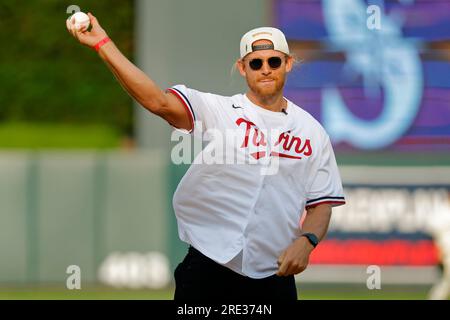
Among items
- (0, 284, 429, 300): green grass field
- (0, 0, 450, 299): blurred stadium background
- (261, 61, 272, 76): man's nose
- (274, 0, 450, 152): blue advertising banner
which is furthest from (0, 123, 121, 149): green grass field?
(261, 61, 272, 76): man's nose

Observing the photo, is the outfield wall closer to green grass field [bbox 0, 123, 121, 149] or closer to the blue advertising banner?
the blue advertising banner

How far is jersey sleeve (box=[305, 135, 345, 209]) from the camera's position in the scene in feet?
16.8

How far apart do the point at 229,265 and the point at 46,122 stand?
32.4 ft

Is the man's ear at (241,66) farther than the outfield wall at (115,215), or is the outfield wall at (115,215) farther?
the outfield wall at (115,215)

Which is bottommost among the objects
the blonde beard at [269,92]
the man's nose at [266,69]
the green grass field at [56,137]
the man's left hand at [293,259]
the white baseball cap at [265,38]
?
the man's left hand at [293,259]

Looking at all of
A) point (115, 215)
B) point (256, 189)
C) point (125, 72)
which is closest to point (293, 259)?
point (256, 189)

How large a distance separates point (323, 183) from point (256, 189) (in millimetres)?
301

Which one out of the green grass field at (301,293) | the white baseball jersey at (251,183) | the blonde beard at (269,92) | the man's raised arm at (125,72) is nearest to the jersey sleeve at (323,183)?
the white baseball jersey at (251,183)

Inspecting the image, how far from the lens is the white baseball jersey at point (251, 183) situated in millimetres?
4996

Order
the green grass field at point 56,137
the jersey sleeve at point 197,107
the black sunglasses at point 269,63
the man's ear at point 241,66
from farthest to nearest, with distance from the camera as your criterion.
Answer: the green grass field at point 56,137 → the man's ear at point 241,66 → the black sunglasses at point 269,63 → the jersey sleeve at point 197,107

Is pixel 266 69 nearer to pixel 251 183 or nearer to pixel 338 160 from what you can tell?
pixel 251 183

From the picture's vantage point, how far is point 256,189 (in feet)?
16.5

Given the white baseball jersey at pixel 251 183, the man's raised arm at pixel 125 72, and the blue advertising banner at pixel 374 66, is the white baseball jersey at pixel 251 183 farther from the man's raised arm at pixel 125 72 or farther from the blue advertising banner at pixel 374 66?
the blue advertising banner at pixel 374 66

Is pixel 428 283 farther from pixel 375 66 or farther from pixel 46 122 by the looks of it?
pixel 46 122
